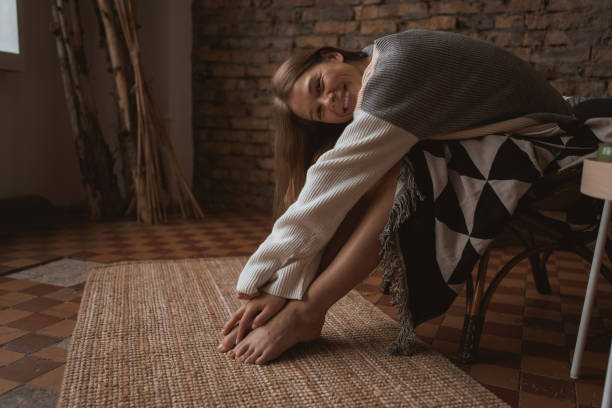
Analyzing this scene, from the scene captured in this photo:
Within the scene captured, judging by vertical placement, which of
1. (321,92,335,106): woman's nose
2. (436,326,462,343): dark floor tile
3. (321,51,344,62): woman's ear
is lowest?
(436,326,462,343): dark floor tile

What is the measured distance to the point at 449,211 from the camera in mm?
1021

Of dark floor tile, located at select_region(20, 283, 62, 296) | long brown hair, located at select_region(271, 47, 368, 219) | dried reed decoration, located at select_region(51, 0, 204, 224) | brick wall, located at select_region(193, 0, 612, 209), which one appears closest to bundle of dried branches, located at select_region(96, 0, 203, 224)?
dried reed decoration, located at select_region(51, 0, 204, 224)

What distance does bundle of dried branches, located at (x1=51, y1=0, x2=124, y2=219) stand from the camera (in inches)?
102

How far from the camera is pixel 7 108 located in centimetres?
246

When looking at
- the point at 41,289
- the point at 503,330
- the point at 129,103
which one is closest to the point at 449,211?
the point at 503,330

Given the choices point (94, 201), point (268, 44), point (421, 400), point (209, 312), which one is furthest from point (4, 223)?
point (421, 400)

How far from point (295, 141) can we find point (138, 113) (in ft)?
4.83

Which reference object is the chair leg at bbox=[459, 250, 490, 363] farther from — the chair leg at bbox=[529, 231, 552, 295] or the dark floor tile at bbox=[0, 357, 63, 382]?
the dark floor tile at bbox=[0, 357, 63, 382]

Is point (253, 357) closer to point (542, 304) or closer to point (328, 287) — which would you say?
point (328, 287)

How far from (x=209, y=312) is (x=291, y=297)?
363 mm

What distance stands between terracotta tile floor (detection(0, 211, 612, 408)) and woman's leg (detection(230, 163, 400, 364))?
32 centimetres

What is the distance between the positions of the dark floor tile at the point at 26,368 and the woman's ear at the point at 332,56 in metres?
1.06

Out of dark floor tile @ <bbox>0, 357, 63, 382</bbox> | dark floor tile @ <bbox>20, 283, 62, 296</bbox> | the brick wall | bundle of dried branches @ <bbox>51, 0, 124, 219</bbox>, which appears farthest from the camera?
bundle of dried branches @ <bbox>51, 0, 124, 219</bbox>

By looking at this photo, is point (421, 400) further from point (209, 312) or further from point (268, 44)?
point (268, 44)
